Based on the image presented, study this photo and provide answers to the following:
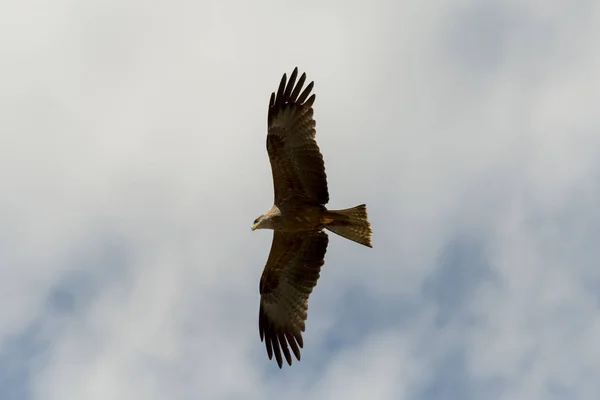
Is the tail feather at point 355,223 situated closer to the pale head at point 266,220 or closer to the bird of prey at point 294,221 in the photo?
the bird of prey at point 294,221

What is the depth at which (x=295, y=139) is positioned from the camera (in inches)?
574

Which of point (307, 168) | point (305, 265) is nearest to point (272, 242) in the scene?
point (305, 265)

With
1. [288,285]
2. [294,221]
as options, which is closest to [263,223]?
[294,221]

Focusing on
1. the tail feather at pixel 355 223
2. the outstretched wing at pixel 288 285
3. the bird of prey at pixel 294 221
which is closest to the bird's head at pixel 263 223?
the bird of prey at pixel 294 221

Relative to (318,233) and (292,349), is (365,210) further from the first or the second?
(292,349)

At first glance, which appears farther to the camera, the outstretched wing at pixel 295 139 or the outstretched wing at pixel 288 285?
the outstretched wing at pixel 288 285

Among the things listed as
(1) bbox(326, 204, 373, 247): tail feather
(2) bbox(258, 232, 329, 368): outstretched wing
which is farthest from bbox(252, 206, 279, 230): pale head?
(1) bbox(326, 204, 373, 247): tail feather

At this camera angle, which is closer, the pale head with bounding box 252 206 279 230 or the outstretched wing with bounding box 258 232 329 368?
the pale head with bounding box 252 206 279 230

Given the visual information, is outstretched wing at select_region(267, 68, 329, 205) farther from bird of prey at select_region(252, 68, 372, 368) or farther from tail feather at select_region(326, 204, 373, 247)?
tail feather at select_region(326, 204, 373, 247)

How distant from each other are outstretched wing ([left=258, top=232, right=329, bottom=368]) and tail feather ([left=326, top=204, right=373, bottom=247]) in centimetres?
59

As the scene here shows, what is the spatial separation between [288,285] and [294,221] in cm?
153

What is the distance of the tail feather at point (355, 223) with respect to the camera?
592 inches

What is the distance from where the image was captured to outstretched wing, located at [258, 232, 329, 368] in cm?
1568

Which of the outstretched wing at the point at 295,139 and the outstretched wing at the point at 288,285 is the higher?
the outstretched wing at the point at 295,139
